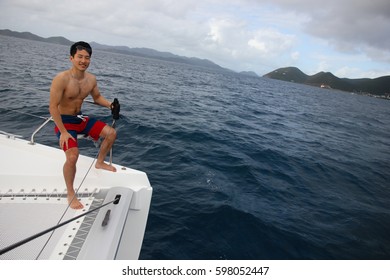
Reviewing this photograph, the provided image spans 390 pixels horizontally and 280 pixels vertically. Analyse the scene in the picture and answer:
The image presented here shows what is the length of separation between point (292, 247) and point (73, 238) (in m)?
4.36

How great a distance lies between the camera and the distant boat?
110 inches

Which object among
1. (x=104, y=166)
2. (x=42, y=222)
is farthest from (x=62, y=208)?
(x=104, y=166)

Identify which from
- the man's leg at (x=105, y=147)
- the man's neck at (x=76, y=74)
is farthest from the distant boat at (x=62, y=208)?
the man's neck at (x=76, y=74)

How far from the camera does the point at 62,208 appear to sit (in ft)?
11.4

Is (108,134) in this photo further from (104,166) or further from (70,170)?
(70,170)

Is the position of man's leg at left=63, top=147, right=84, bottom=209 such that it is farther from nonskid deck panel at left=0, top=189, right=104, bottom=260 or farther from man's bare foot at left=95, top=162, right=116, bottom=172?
man's bare foot at left=95, top=162, right=116, bottom=172

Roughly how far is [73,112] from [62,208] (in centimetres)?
154

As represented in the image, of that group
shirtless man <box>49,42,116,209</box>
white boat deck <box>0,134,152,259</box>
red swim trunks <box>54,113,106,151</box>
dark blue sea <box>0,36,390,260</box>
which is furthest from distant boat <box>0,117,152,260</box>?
dark blue sea <box>0,36,390,260</box>

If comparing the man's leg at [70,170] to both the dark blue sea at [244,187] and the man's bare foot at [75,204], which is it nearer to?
the man's bare foot at [75,204]

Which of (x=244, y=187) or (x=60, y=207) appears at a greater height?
(x=60, y=207)

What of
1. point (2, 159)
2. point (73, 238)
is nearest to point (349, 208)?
point (73, 238)
